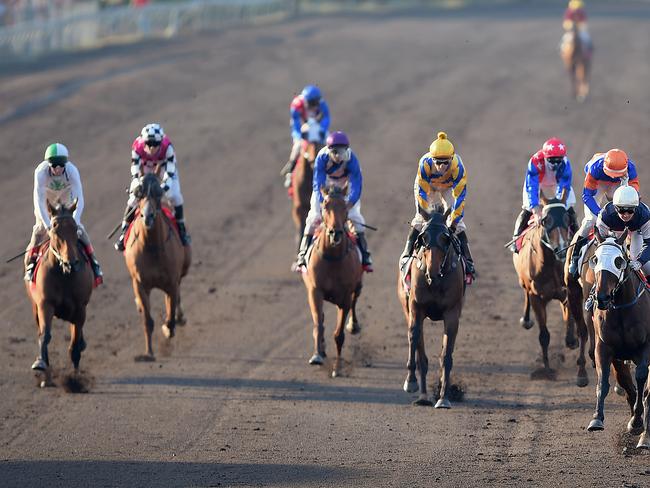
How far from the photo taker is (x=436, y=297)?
42.2ft

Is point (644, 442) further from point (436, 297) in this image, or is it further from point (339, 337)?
point (339, 337)

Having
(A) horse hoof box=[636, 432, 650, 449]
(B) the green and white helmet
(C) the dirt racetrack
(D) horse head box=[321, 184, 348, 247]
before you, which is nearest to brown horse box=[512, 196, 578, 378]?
(C) the dirt racetrack

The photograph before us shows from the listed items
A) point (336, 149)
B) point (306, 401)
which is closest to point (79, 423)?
point (306, 401)

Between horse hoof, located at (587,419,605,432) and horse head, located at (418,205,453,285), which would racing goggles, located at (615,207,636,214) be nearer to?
horse head, located at (418,205,453,285)

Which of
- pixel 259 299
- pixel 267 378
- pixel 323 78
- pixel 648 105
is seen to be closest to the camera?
pixel 267 378

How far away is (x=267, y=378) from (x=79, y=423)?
8.15 feet

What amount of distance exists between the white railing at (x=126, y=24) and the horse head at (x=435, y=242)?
22695mm

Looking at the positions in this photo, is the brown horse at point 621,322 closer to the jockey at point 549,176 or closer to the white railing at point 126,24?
the jockey at point 549,176

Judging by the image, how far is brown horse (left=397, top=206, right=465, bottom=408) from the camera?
12.5 meters

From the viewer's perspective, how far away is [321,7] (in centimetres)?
5188

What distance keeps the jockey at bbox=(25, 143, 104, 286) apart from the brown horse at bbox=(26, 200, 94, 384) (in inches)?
6.3

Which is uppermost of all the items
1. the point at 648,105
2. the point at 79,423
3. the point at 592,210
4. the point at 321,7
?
the point at 321,7

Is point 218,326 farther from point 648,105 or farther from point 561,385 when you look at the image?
point 648,105

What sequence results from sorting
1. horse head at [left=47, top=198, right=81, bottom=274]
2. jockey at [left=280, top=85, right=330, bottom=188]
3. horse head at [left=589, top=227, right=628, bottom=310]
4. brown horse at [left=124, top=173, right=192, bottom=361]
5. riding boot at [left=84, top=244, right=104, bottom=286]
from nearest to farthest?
horse head at [left=589, top=227, right=628, bottom=310] → horse head at [left=47, top=198, right=81, bottom=274] → riding boot at [left=84, top=244, right=104, bottom=286] → brown horse at [left=124, top=173, right=192, bottom=361] → jockey at [left=280, top=85, right=330, bottom=188]
